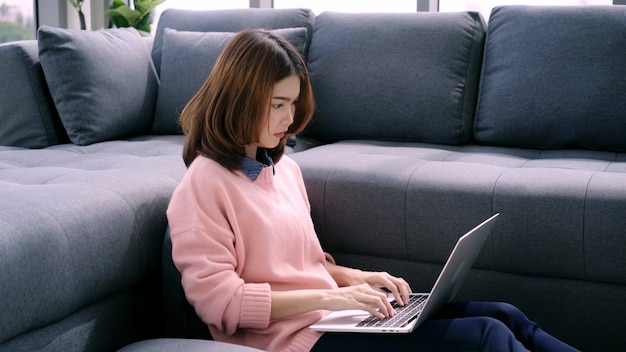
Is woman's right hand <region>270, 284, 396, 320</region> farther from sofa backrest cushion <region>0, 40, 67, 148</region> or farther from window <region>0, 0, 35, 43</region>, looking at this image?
window <region>0, 0, 35, 43</region>

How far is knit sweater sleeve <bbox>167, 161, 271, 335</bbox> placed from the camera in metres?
1.42

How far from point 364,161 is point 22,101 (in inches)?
50.6

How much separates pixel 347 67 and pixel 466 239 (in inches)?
59.8

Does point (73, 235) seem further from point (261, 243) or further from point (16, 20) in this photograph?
point (16, 20)

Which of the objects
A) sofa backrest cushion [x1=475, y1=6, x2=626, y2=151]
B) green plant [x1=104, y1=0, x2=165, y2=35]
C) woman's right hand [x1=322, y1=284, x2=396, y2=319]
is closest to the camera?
woman's right hand [x1=322, y1=284, x2=396, y2=319]

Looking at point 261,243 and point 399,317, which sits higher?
point 261,243

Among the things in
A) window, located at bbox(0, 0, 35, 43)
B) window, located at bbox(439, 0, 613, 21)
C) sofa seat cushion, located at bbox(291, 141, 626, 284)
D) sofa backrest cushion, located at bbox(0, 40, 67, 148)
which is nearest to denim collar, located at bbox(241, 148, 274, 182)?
sofa seat cushion, located at bbox(291, 141, 626, 284)

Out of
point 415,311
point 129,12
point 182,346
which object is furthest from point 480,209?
point 129,12

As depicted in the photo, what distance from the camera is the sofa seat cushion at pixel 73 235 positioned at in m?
1.31

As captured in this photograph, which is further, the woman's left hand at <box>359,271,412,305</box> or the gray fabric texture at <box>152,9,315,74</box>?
the gray fabric texture at <box>152,9,315,74</box>

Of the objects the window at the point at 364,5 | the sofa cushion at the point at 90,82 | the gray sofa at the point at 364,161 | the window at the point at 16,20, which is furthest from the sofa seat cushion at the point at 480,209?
the window at the point at 16,20

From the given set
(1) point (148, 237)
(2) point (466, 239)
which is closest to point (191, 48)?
(1) point (148, 237)

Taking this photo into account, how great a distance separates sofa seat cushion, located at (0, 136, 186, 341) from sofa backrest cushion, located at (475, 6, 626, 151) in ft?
3.91

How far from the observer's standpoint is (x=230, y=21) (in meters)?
3.09
